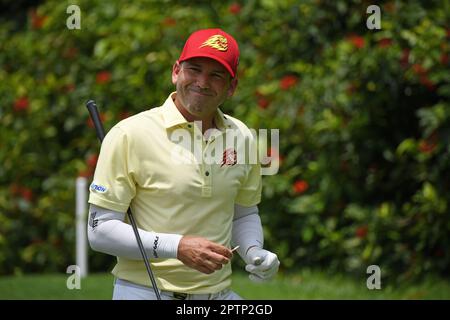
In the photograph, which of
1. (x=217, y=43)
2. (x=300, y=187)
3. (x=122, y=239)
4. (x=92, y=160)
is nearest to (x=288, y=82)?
(x=300, y=187)

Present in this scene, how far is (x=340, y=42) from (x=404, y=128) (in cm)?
86

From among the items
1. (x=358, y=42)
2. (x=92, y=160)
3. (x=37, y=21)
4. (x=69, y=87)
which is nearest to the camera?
(x=358, y=42)

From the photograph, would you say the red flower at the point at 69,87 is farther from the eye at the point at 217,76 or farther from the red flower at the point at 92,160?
the eye at the point at 217,76

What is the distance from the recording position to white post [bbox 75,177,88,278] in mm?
8344

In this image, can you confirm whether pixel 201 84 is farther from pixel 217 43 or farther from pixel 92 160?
pixel 92 160

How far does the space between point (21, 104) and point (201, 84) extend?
19.4 feet

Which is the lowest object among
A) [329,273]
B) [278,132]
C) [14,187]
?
[329,273]

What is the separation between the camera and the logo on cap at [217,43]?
11.6 ft

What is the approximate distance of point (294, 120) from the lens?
7906mm

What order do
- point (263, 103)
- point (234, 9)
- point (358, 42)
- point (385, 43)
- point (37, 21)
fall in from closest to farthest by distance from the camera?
point (385, 43) < point (358, 42) < point (263, 103) < point (234, 9) < point (37, 21)

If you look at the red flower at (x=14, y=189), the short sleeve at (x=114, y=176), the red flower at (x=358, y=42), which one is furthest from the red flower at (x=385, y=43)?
the short sleeve at (x=114, y=176)
